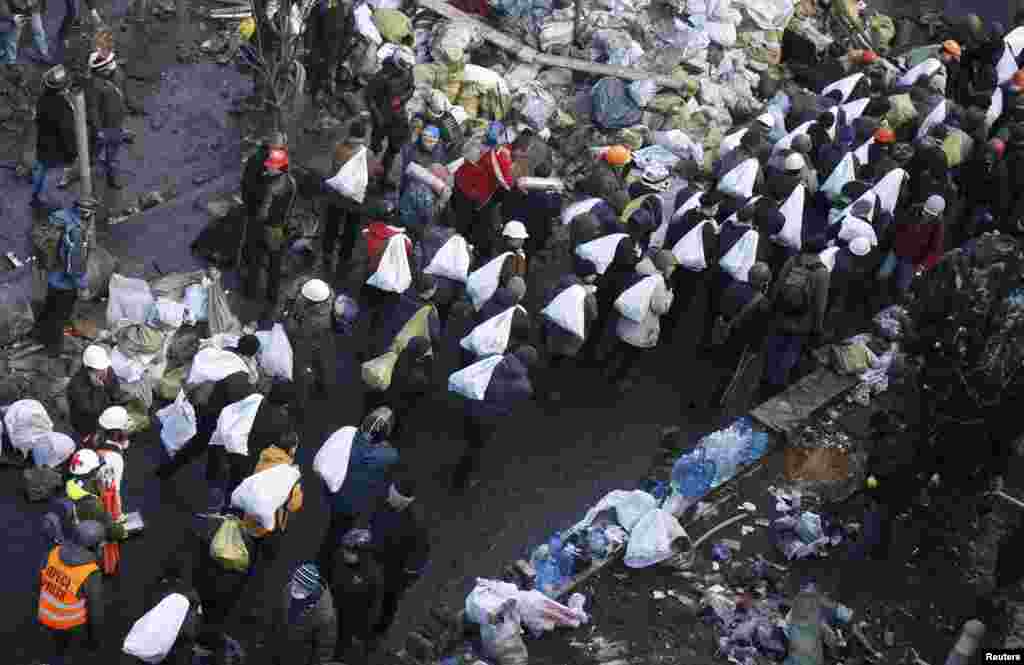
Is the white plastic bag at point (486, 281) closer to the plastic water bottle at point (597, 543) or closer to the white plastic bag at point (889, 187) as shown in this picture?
the plastic water bottle at point (597, 543)

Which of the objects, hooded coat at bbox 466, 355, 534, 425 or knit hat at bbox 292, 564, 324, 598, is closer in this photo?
knit hat at bbox 292, 564, 324, 598

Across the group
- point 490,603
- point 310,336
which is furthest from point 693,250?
point 490,603

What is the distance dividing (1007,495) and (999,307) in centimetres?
277

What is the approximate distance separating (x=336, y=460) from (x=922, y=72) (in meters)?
9.21

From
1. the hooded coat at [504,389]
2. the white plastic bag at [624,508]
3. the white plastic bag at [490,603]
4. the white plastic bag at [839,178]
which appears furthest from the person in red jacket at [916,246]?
the white plastic bag at [490,603]

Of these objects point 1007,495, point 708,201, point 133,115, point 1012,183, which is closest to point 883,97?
point 1012,183

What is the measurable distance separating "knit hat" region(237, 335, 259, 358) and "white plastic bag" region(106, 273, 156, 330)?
4.97 ft

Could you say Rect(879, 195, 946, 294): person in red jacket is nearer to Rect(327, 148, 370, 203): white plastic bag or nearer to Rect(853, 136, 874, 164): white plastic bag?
Rect(853, 136, 874, 164): white plastic bag

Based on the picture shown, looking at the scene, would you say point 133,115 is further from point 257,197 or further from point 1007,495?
point 1007,495

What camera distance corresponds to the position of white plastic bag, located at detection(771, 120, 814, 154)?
13828mm

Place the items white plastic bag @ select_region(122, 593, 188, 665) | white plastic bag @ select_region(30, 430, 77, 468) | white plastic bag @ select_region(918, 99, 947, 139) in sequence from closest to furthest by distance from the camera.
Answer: white plastic bag @ select_region(122, 593, 188, 665), white plastic bag @ select_region(30, 430, 77, 468), white plastic bag @ select_region(918, 99, 947, 139)

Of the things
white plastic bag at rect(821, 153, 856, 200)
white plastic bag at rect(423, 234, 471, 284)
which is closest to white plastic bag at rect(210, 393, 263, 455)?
white plastic bag at rect(423, 234, 471, 284)

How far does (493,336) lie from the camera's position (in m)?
10.9

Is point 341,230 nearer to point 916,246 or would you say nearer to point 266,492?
point 266,492
